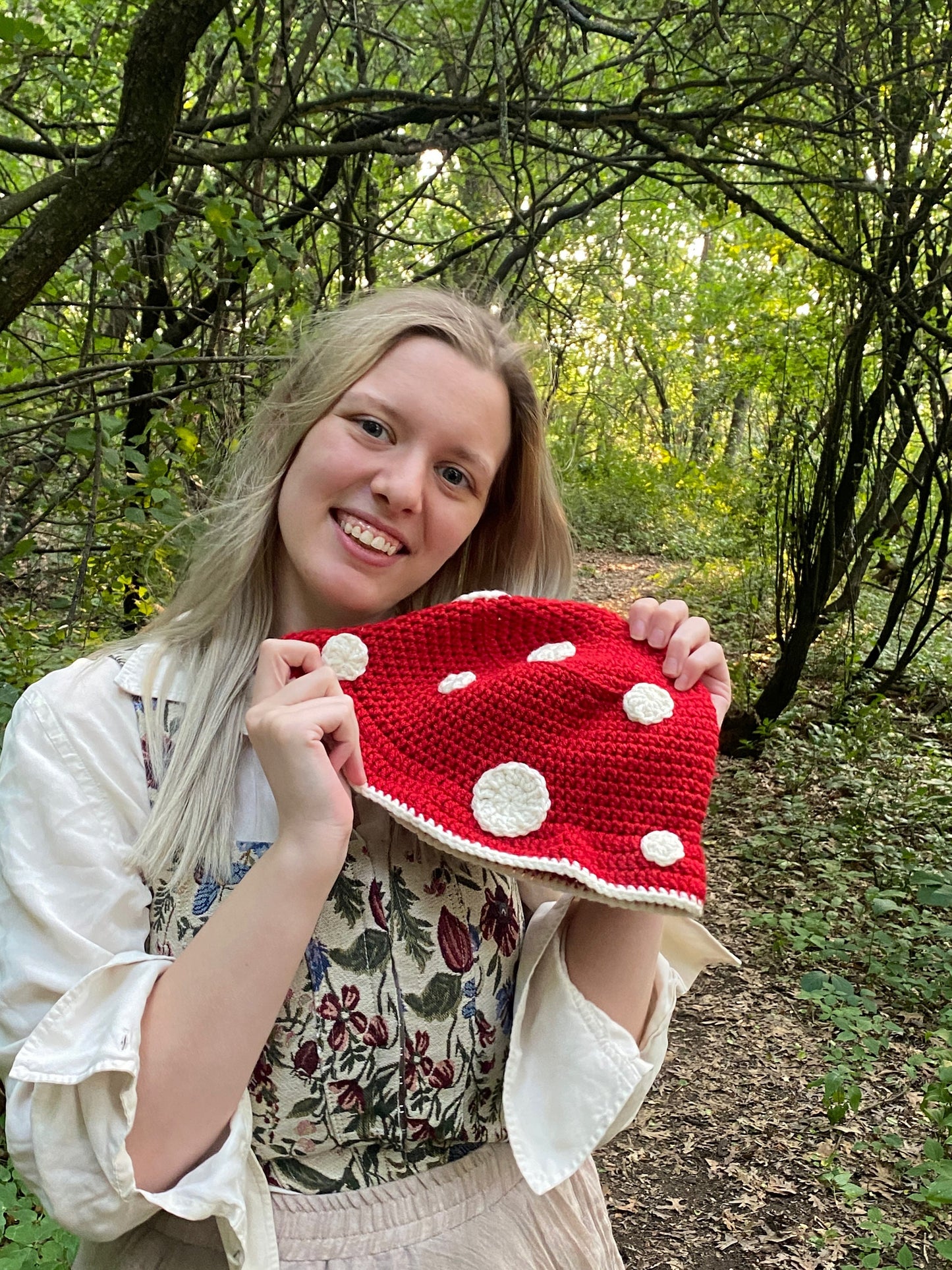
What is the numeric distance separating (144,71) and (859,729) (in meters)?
3.90

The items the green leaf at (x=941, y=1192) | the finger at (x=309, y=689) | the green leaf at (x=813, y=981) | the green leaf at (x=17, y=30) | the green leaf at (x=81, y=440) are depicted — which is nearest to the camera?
the finger at (x=309, y=689)

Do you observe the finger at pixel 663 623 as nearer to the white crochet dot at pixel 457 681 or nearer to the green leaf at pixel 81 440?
the white crochet dot at pixel 457 681

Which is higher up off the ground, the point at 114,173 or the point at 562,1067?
the point at 114,173

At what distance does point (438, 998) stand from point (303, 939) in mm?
244

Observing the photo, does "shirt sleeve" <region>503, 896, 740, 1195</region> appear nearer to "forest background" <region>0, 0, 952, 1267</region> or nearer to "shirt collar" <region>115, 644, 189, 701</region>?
"shirt collar" <region>115, 644, 189, 701</region>

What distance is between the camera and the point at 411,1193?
3.39 ft

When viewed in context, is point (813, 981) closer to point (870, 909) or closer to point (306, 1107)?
point (870, 909)

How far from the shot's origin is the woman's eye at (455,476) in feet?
4.01

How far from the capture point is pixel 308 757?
0.92 metres

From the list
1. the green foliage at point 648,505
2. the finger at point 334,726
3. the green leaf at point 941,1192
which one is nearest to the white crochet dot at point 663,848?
the finger at point 334,726

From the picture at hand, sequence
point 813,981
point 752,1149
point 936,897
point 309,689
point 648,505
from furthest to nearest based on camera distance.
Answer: point 648,505, point 813,981, point 752,1149, point 936,897, point 309,689

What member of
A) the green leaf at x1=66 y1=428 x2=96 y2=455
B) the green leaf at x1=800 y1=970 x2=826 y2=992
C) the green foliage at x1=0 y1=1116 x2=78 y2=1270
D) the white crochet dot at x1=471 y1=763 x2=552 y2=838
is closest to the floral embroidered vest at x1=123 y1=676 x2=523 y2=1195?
the white crochet dot at x1=471 y1=763 x2=552 y2=838

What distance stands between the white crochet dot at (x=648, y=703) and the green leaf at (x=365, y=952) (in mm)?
400

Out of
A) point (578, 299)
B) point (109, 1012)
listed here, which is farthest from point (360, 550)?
point (578, 299)
